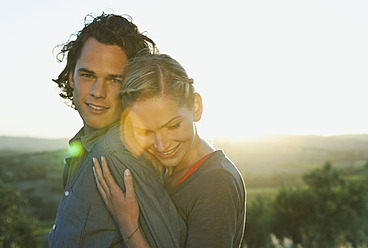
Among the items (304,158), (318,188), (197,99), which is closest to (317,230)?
(318,188)

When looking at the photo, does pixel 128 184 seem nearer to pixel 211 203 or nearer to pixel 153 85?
pixel 211 203

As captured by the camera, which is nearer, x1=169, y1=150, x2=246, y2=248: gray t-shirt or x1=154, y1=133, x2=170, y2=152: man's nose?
x1=169, y1=150, x2=246, y2=248: gray t-shirt

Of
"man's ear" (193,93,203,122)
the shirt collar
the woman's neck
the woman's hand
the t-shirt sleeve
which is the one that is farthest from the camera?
the shirt collar

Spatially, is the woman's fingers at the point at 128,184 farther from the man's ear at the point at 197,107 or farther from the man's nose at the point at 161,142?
the man's ear at the point at 197,107

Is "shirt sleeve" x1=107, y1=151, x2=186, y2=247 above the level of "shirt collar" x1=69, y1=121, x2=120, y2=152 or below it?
below

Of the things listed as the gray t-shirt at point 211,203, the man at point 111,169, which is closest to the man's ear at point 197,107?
the gray t-shirt at point 211,203

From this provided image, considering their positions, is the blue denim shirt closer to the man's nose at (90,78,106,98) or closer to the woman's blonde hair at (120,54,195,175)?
the woman's blonde hair at (120,54,195,175)

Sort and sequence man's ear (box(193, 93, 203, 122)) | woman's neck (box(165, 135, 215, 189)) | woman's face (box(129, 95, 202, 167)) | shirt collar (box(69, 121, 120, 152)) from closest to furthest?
woman's face (box(129, 95, 202, 167)) < woman's neck (box(165, 135, 215, 189)) < man's ear (box(193, 93, 203, 122)) < shirt collar (box(69, 121, 120, 152))

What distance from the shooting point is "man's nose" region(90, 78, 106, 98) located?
3.67 m

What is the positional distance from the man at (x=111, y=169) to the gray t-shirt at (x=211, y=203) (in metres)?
0.13

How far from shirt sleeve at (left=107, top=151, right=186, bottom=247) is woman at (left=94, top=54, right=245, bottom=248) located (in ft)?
0.20

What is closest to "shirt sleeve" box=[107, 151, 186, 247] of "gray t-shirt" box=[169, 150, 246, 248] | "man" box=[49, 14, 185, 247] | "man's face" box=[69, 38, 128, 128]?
"man" box=[49, 14, 185, 247]

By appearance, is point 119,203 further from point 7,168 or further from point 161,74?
point 7,168

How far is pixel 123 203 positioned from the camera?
2.85 metres
